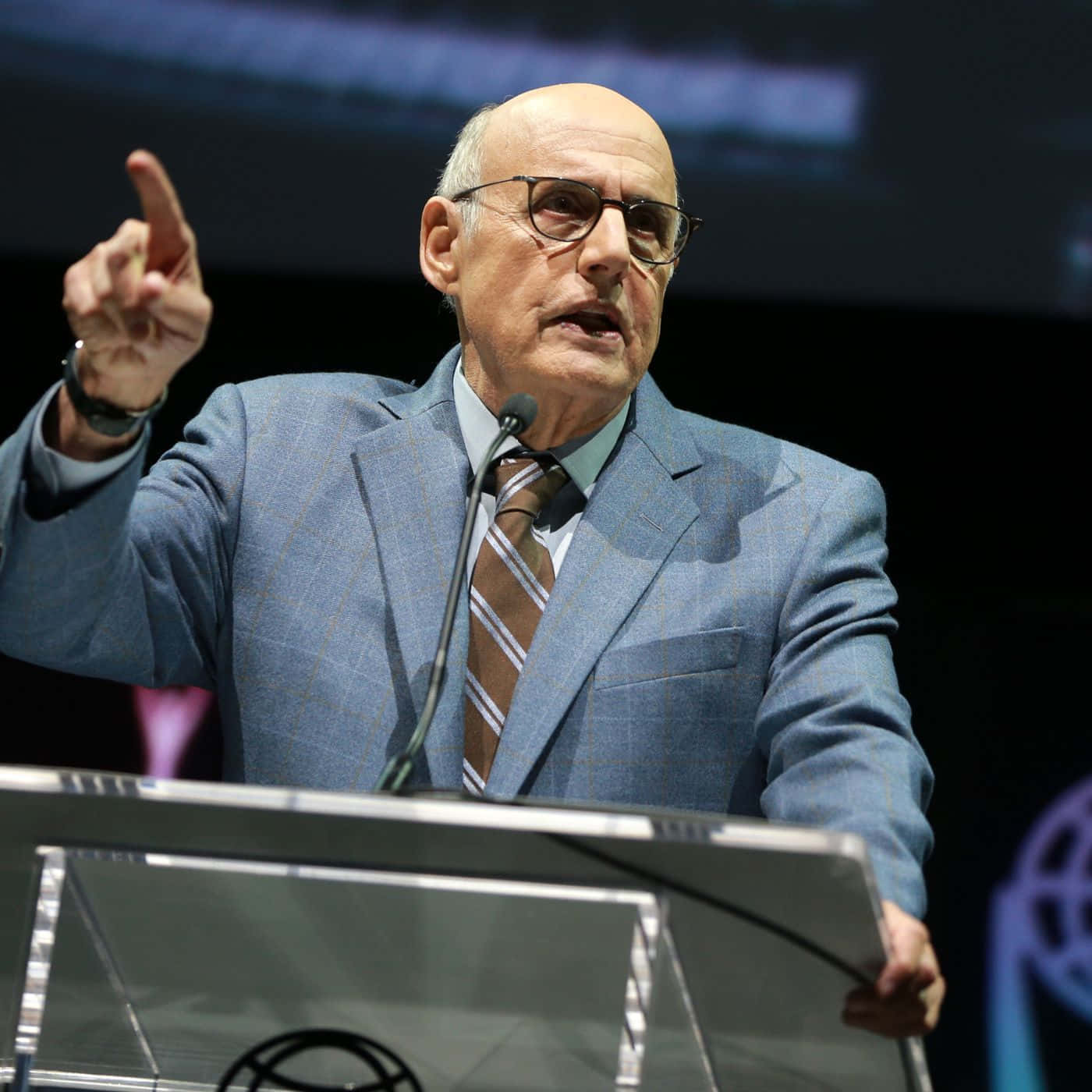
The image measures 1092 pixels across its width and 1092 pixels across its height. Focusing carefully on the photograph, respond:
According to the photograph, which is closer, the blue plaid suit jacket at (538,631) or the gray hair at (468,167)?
the blue plaid suit jacket at (538,631)

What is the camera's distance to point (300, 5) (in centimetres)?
276

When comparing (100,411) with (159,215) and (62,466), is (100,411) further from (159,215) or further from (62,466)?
(159,215)

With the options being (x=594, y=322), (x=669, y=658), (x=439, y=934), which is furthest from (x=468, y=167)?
(x=439, y=934)

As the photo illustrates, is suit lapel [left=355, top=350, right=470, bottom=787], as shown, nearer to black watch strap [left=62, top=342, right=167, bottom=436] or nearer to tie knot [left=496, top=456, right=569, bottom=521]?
tie knot [left=496, top=456, right=569, bottom=521]

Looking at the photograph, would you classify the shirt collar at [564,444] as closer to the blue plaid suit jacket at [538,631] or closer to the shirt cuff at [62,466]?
the blue plaid suit jacket at [538,631]

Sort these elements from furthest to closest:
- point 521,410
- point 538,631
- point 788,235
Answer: point 788,235 < point 538,631 < point 521,410

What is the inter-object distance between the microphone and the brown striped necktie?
0.25 metres

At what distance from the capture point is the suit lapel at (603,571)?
5.26 feet

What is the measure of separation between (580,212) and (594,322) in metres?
0.14

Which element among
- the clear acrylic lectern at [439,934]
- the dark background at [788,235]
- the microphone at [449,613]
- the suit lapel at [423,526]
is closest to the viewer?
the clear acrylic lectern at [439,934]

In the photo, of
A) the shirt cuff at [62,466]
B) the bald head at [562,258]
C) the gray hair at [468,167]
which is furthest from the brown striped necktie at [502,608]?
the shirt cuff at [62,466]

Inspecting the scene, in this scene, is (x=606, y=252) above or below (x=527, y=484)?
above

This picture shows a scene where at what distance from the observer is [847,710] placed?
1551 mm

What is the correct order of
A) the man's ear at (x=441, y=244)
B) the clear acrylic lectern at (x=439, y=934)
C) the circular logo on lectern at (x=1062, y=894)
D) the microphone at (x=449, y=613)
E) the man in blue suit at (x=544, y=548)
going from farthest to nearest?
1. the circular logo on lectern at (x=1062, y=894)
2. the man's ear at (x=441, y=244)
3. the man in blue suit at (x=544, y=548)
4. the microphone at (x=449, y=613)
5. the clear acrylic lectern at (x=439, y=934)
